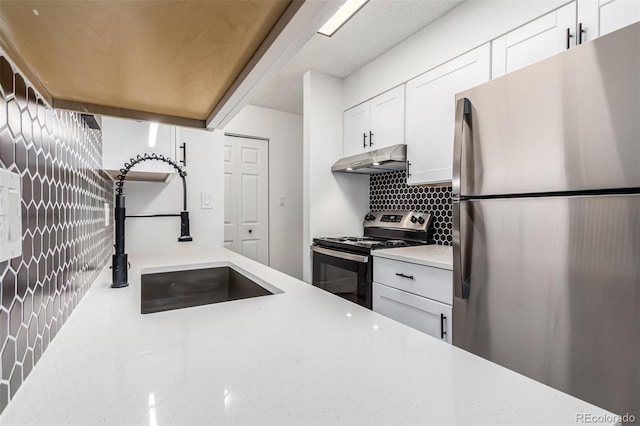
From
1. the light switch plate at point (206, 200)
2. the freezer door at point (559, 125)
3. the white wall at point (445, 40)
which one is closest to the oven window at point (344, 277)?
the light switch plate at point (206, 200)

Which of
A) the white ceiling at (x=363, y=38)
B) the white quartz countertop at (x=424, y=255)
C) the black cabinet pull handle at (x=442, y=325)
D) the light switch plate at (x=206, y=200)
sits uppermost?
the white ceiling at (x=363, y=38)

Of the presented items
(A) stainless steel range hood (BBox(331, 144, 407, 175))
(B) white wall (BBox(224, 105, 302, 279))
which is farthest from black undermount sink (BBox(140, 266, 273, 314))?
(B) white wall (BBox(224, 105, 302, 279))

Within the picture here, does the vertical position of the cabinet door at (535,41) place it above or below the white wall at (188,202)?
above

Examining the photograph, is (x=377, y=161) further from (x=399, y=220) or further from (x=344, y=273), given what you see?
(x=344, y=273)

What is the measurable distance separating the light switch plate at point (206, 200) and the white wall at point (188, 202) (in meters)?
0.02

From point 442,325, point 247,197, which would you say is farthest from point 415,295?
point 247,197

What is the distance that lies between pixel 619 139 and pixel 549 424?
36.9 inches

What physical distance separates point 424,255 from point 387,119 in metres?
1.17

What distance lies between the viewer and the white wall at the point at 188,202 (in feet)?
7.50

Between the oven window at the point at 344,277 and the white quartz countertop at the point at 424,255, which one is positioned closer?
the white quartz countertop at the point at 424,255

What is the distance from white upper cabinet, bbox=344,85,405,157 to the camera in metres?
2.41

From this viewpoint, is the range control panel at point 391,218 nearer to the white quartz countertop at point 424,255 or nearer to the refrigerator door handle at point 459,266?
the white quartz countertop at point 424,255

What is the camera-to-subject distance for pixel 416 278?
184cm

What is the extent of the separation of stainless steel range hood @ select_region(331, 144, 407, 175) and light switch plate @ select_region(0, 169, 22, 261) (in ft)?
6.99
